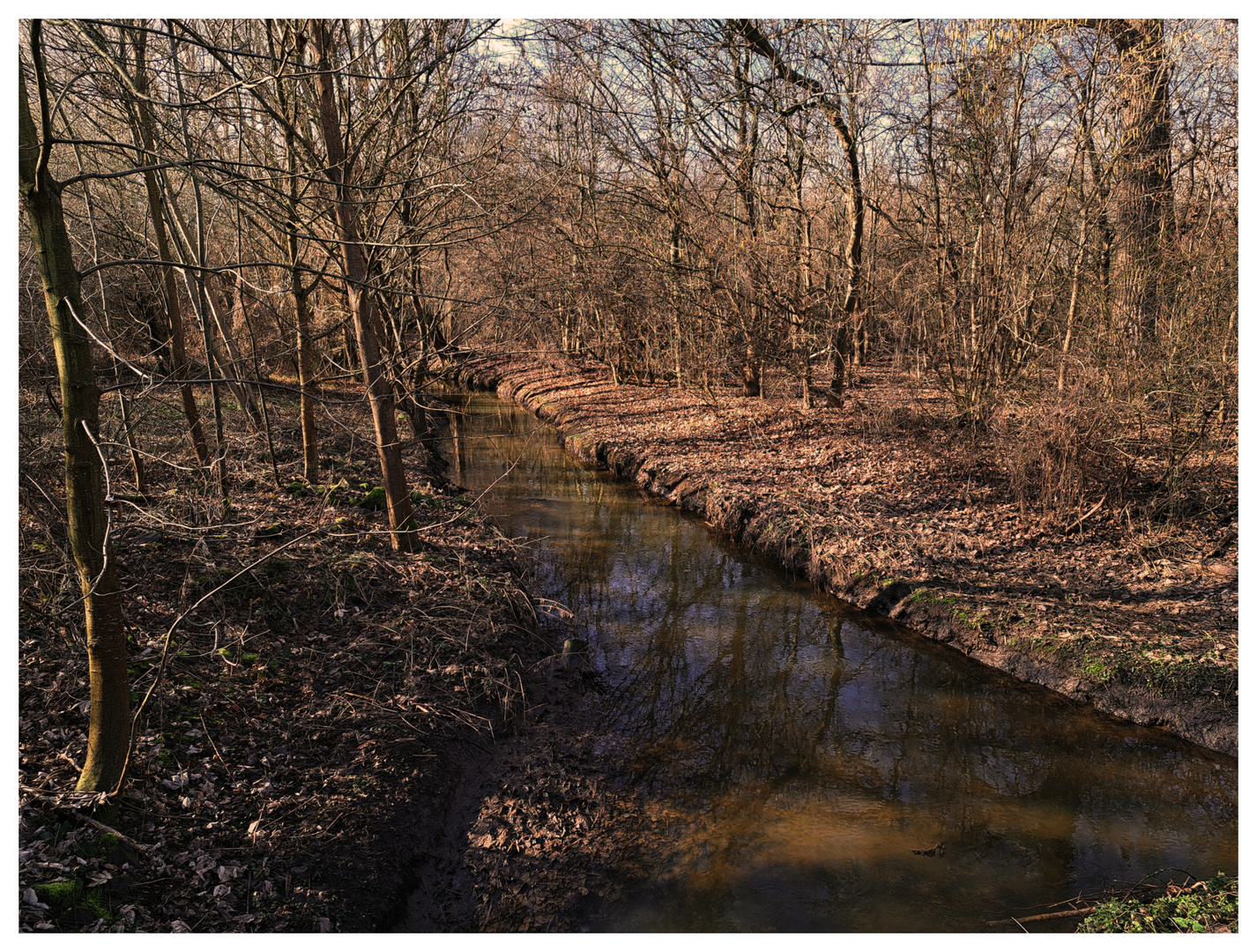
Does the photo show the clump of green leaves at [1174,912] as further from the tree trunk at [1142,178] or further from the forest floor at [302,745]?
the tree trunk at [1142,178]

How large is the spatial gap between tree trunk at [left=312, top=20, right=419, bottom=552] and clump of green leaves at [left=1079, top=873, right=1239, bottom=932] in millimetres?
5310

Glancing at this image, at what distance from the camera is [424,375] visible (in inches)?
429

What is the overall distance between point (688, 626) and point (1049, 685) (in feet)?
11.5

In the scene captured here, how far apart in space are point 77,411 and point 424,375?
25.3 feet

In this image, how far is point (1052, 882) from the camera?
475 cm

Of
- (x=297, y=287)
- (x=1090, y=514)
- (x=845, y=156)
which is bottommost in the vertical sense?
(x=1090, y=514)

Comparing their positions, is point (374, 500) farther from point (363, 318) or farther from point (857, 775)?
point (857, 775)

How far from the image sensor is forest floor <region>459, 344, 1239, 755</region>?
21.9 feet

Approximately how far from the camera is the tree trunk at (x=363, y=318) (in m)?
6.70

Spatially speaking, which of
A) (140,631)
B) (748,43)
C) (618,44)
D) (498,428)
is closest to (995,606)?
(140,631)

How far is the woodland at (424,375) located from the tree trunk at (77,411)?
0.02 meters

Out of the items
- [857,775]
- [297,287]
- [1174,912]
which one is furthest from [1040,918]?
[297,287]

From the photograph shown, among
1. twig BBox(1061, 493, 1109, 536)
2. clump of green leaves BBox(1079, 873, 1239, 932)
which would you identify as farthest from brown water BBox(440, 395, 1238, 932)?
twig BBox(1061, 493, 1109, 536)

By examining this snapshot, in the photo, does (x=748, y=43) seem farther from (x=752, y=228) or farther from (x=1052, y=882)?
(x=1052, y=882)
